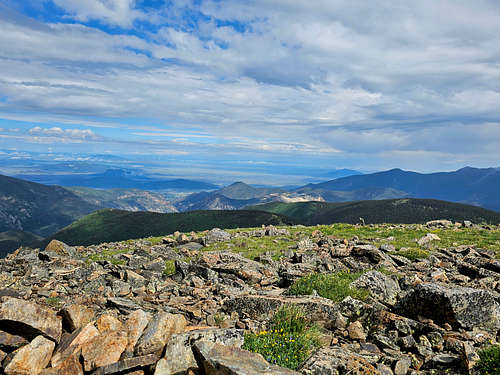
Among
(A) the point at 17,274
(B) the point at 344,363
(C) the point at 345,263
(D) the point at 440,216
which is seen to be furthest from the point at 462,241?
(D) the point at 440,216

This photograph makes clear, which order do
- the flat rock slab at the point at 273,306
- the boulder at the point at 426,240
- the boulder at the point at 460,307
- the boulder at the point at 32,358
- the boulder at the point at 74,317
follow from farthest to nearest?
the boulder at the point at 426,240 < the flat rock slab at the point at 273,306 < the boulder at the point at 460,307 < the boulder at the point at 74,317 < the boulder at the point at 32,358

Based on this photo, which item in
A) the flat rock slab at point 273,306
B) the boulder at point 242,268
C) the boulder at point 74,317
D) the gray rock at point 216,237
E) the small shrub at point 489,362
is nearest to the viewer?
the small shrub at point 489,362

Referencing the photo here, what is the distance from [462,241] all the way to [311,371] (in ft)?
79.6

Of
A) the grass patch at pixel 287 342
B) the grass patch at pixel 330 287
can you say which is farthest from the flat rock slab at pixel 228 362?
the grass patch at pixel 330 287

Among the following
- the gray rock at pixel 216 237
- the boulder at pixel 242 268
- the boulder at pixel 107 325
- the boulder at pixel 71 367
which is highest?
the boulder at pixel 107 325

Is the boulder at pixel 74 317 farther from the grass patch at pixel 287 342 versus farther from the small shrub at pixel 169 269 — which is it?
the small shrub at pixel 169 269

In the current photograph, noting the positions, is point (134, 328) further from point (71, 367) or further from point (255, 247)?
point (255, 247)

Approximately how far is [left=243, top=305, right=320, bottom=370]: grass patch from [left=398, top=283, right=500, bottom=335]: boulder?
12.2ft

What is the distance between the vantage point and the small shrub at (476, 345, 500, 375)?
21.8 feet

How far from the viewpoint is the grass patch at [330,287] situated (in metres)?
12.0

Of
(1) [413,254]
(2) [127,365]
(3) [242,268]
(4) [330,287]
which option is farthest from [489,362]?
(1) [413,254]

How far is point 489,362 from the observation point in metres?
6.80

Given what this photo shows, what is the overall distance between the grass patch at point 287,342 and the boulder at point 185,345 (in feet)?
1.73

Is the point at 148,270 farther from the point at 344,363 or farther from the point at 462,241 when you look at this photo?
the point at 462,241
